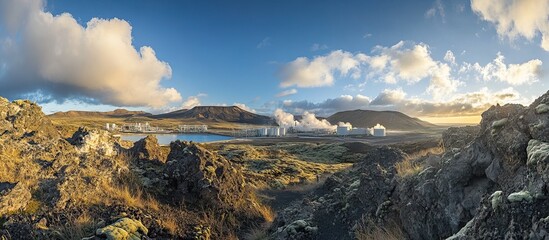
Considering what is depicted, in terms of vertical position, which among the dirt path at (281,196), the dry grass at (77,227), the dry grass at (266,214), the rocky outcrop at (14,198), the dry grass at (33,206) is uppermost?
the rocky outcrop at (14,198)

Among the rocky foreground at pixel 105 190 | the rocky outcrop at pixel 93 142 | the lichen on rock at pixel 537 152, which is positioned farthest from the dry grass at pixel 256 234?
the lichen on rock at pixel 537 152

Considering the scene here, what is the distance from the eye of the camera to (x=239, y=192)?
1620 cm

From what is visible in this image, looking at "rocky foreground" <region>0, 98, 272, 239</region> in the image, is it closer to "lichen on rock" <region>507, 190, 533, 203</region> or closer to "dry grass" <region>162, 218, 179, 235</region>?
"dry grass" <region>162, 218, 179, 235</region>

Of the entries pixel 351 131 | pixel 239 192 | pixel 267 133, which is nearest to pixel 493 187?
pixel 239 192

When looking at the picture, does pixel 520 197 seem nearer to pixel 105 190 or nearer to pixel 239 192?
pixel 105 190

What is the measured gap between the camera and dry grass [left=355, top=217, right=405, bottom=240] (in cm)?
918

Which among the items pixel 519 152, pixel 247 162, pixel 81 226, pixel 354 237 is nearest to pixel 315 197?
pixel 354 237

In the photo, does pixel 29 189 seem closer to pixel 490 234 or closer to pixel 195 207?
pixel 195 207

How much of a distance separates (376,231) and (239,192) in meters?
7.90

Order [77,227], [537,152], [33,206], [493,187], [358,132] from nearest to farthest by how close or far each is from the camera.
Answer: [537,152] < [493,187] < [77,227] < [33,206] < [358,132]

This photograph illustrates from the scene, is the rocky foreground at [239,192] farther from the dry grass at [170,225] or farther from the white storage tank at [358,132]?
the white storage tank at [358,132]

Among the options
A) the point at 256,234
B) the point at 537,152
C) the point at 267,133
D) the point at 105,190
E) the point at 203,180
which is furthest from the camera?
the point at 267,133

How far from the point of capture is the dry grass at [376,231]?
918 cm

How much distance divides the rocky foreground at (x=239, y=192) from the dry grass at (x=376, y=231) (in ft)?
0.15
